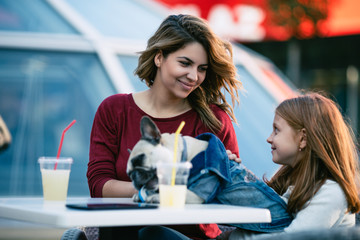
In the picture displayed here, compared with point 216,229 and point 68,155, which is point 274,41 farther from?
point 216,229

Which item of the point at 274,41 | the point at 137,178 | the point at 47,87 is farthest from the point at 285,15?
the point at 137,178

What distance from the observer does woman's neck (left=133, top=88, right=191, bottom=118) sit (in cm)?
308

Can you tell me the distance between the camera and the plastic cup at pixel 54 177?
232 cm

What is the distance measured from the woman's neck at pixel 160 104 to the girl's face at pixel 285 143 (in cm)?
60

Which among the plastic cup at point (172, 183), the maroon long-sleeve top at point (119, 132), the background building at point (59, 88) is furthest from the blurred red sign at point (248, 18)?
the plastic cup at point (172, 183)

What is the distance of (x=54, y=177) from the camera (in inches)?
91.4

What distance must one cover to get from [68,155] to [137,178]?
418cm

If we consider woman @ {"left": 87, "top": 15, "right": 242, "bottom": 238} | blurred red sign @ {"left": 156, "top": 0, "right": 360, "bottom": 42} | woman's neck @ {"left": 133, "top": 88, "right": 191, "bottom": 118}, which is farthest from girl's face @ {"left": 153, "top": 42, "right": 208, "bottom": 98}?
blurred red sign @ {"left": 156, "top": 0, "right": 360, "bottom": 42}

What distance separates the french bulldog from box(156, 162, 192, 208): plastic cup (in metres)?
0.08

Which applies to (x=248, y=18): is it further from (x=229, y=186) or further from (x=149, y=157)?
(x=149, y=157)

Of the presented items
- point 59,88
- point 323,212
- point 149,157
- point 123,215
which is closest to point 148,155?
point 149,157

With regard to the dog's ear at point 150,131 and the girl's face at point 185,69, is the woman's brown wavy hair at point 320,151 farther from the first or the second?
the dog's ear at point 150,131

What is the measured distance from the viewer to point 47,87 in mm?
6613

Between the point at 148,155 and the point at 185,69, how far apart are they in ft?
2.72
